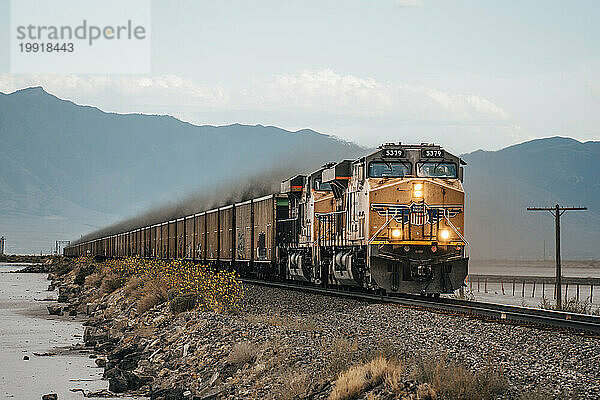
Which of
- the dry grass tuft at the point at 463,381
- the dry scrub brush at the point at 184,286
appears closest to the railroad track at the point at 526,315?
the dry scrub brush at the point at 184,286

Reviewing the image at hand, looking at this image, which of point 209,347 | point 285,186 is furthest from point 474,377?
point 285,186

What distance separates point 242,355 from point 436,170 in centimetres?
945

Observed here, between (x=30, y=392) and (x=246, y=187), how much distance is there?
78.4 metres

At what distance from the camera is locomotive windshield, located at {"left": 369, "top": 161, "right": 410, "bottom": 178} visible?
21.8 m

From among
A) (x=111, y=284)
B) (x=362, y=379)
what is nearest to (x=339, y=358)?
(x=362, y=379)

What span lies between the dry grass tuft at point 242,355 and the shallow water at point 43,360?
13.6ft

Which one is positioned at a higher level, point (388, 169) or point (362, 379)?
point (388, 169)

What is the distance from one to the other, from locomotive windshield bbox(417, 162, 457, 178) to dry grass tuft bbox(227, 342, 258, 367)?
881cm

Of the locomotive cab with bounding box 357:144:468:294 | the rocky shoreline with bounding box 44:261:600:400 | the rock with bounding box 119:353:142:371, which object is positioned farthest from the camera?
the locomotive cab with bounding box 357:144:468:294

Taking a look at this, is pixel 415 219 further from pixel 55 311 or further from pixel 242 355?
pixel 55 311

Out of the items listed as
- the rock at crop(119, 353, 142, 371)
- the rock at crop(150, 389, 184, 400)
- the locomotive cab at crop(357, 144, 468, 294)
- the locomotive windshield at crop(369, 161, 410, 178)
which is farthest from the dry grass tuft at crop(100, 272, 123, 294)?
the rock at crop(150, 389, 184, 400)

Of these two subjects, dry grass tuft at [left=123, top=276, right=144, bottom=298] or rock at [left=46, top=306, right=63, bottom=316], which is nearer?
dry grass tuft at [left=123, top=276, right=144, bottom=298]

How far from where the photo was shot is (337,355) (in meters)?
12.0

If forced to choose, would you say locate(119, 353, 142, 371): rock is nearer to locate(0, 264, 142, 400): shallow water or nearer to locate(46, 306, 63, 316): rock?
locate(0, 264, 142, 400): shallow water
